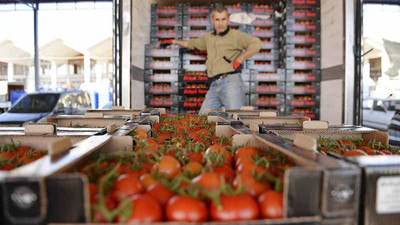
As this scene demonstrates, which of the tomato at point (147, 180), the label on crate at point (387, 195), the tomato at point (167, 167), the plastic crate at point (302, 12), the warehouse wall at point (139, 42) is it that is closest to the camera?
the label on crate at point (387, 195)

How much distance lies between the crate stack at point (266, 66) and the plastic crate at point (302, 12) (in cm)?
35

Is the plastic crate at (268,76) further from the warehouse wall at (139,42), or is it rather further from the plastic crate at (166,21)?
the warehouse wall at (139,42)

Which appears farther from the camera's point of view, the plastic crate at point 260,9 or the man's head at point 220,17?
the plastic crate at point 260,9

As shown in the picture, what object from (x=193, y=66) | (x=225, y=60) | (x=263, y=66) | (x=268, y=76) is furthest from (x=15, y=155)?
(x=263, y=66)

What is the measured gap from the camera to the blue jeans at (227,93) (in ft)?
16.3

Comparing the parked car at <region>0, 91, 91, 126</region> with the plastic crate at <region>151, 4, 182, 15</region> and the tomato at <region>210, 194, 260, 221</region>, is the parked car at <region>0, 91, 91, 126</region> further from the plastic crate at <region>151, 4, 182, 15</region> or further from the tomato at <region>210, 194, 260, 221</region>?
the tomato at <region>210, 194, 260, 221</region>

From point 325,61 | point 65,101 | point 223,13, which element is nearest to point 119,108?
point 223,13

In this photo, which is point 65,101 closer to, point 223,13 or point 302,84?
point 223,13

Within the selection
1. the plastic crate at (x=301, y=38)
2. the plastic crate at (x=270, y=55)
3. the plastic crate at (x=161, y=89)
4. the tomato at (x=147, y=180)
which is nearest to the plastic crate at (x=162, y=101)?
the plastic crate at (x=161, y=89)

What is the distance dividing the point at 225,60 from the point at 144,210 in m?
4.53

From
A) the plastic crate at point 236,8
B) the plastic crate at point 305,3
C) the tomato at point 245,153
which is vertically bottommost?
the tomato at point 245,153

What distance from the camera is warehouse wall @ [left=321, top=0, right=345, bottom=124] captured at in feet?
19.7

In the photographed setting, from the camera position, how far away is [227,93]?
16.4 ft

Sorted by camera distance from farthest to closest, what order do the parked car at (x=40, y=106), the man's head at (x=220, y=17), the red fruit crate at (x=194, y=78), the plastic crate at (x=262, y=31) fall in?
the plastic crate at (x=262, y=31) < the red fruit crate at (x=194, y=78) < the parked car at (x=40, y=106) < the man's head at (x=220, y=17)
